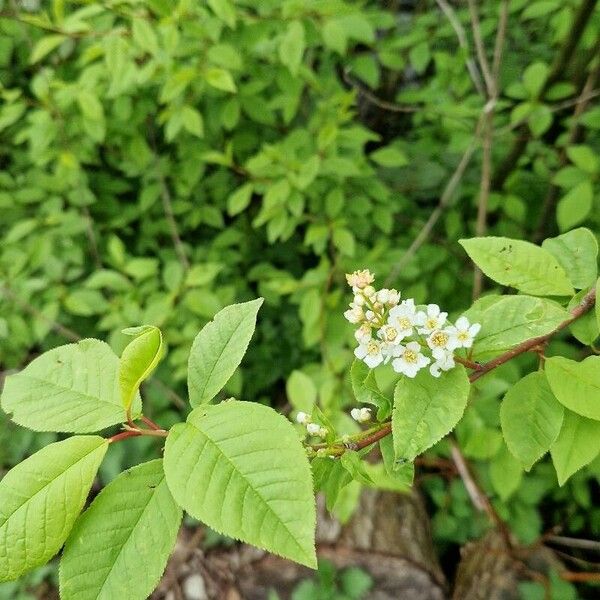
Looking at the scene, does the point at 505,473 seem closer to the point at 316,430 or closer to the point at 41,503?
the point at 316,430

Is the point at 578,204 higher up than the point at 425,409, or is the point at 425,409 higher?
the point at 425,409

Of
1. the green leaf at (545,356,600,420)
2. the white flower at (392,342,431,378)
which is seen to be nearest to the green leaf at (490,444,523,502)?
the green leaf at (545,356,600,420)

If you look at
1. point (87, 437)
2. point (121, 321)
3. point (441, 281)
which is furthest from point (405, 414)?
point (441, 281)

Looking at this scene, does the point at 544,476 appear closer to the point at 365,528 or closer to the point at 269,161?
the point at 365,528

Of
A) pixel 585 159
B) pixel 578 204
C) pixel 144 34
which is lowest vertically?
pixel 578 204

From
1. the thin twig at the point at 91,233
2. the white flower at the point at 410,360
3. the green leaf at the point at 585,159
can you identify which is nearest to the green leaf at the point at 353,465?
the white flower at the point at 410,360

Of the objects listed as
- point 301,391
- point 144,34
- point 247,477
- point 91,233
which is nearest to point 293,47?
point 144,34
